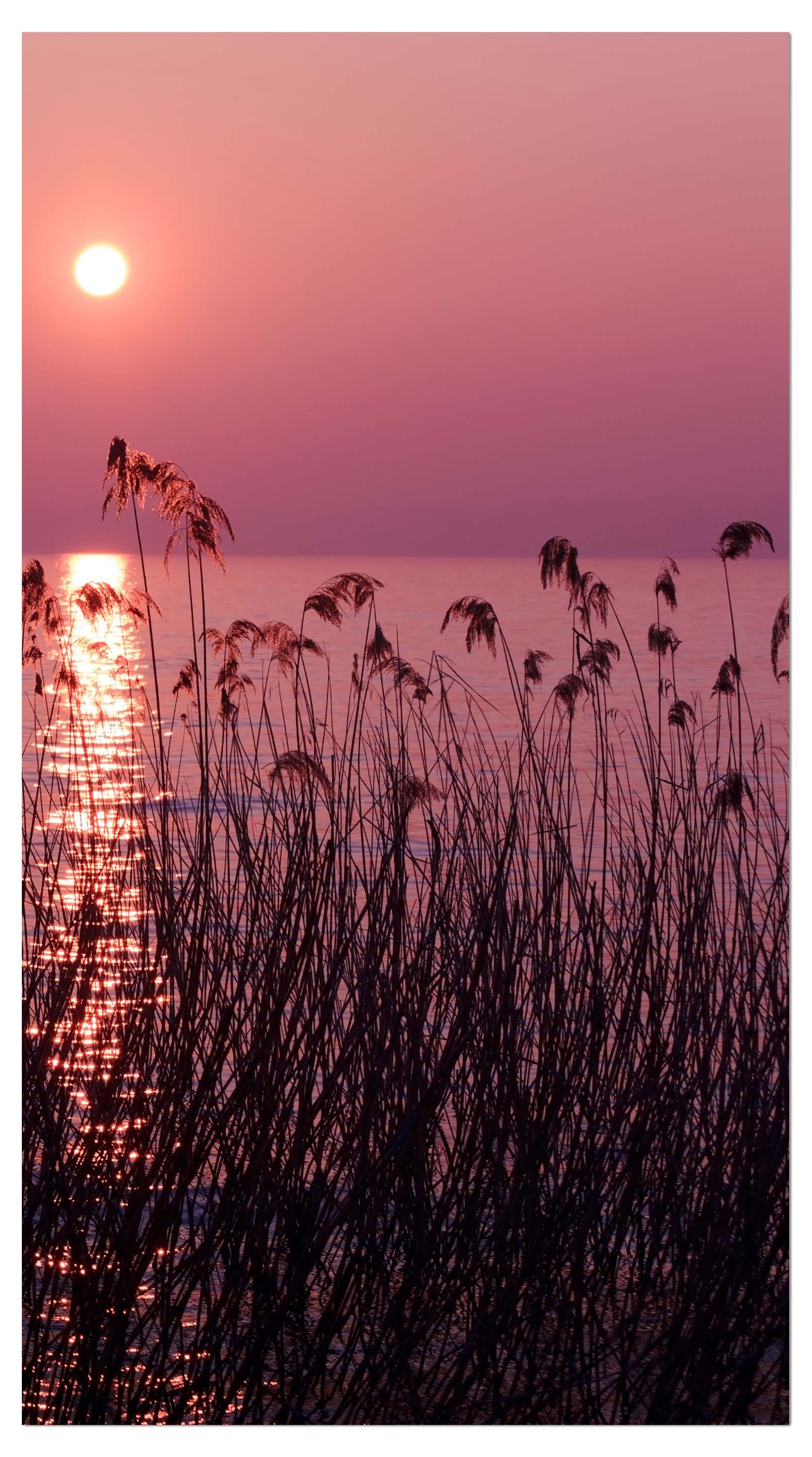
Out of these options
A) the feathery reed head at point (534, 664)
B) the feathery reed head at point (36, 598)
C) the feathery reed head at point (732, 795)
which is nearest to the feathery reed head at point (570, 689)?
the feathery reed head at point (534, 664)

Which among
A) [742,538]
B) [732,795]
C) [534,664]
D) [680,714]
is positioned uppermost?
[742,538]

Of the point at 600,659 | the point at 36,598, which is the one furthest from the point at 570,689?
the point at 36,598

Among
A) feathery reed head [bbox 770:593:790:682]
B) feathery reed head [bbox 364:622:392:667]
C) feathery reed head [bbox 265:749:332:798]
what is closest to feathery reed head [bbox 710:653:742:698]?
feathery reed head [bbox 770:593:790:682]

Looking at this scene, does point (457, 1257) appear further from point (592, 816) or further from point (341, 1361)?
point (592, 816)

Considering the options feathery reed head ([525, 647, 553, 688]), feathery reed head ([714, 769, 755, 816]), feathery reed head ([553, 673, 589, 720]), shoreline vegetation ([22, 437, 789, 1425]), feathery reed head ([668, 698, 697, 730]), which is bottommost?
shoreline vegetation ([22, 437, 789, 1425])

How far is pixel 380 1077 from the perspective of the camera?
7.14 feet

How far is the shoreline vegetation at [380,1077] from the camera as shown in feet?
7.07

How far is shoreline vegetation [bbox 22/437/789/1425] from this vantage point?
7.07ft

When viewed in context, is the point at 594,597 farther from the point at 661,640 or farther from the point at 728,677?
the point at 728,677

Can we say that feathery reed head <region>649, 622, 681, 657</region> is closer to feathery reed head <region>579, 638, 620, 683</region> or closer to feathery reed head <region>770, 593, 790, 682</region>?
feathery reed head <region>579, 638, 620, 683</region>

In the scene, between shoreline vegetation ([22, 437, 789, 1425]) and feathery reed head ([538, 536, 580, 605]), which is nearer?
shoreline vegetation ([22, 437, 789, 1425])

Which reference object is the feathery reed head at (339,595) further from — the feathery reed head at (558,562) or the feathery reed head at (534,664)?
the feathery reed head at (534,664)

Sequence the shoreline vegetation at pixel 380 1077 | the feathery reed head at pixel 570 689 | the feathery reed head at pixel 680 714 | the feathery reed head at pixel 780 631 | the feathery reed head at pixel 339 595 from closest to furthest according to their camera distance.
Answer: the shoreline vegetation at pixel 380 1077, the feathery reed head at pixel 339 595, the feathery reed head at pixel 780 631, the feathery reed head at pixel 570 689, the feathery reed head at pixel 680 714
